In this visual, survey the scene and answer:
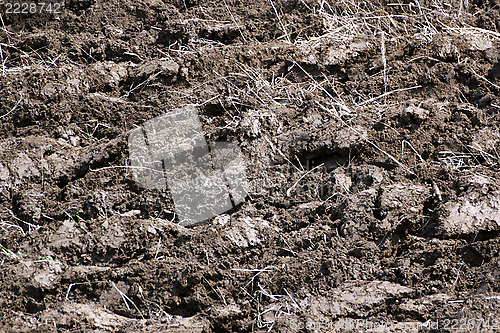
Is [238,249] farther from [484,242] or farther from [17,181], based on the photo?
[17,181]

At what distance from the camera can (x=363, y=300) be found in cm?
177

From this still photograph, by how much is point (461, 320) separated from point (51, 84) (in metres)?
2.82

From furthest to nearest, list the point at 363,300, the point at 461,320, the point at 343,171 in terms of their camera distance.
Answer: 1. the point at 343,171
2. the point at 363,300
3. the point at 461,320

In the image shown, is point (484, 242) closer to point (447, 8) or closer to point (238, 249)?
point (238, 249)

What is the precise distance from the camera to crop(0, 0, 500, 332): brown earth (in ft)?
5.94

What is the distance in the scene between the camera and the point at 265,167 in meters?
2.27

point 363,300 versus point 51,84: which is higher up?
point 51,84

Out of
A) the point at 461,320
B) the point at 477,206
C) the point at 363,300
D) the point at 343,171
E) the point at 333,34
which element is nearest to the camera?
the point at 461,320

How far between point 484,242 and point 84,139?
2.44 meters

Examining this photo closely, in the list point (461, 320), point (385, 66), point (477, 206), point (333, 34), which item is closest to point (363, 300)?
point (461, 320)

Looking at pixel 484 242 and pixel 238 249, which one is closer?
pixel 484 242

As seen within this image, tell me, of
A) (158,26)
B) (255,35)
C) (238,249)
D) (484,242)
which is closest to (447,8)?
(255,35)

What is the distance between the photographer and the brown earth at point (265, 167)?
5.94ft

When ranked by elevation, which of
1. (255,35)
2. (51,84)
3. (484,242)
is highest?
(255,35)
